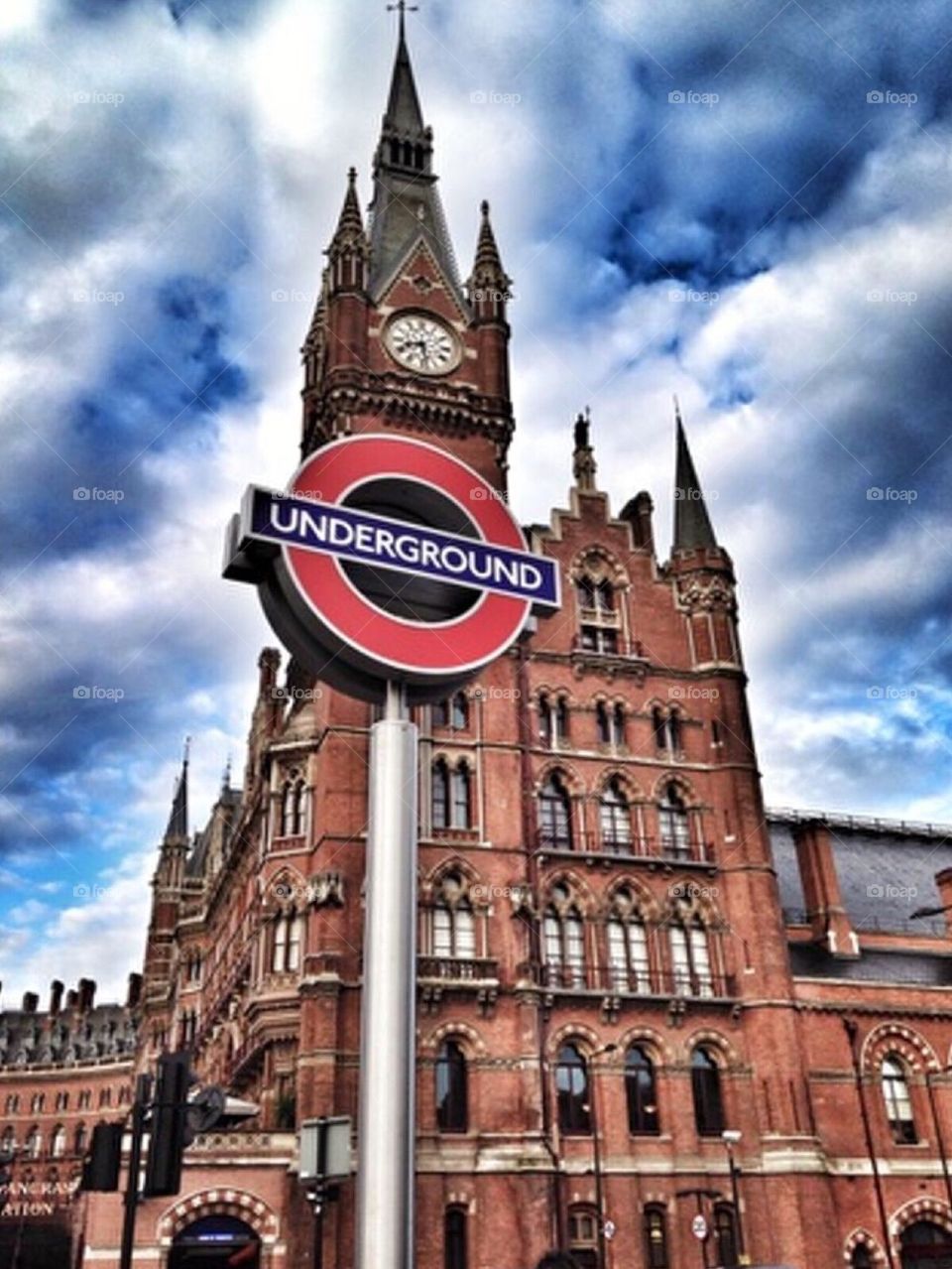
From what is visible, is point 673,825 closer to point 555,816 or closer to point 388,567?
point 555,816

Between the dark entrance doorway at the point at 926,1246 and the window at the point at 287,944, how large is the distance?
2189 cm

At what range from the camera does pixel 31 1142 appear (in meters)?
110

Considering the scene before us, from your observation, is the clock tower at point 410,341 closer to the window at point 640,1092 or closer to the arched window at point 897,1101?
the window at point 640,1092

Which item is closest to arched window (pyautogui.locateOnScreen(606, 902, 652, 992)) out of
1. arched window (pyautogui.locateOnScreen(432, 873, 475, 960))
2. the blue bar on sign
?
arched window (pyautogui.locateOnScreen(432, 873, 475, 960))

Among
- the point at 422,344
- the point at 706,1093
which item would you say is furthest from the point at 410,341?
the point at 706,1093

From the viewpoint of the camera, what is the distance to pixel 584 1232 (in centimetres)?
3628

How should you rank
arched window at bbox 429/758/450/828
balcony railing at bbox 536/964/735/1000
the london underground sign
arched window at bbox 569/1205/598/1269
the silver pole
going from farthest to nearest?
1. arched window at bbox 429/758/450/828
2. balcony railing at bbox 536/964/735/1000
3. arched window at bbox 569/1205/598/1269
4. the london underground sign
5. the silver pole

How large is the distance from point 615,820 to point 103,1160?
31356 mm

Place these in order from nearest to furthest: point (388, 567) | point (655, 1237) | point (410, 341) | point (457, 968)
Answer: point (388, 567) < point (655, 1237) < point (457, 968) < point (410, 341)

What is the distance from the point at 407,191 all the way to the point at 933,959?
4170 cm

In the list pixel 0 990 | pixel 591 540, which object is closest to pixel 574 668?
pixel 591 540

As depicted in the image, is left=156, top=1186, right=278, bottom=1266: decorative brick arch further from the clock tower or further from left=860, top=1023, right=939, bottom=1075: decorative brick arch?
the clock tower

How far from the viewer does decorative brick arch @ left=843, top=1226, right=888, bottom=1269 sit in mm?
37781

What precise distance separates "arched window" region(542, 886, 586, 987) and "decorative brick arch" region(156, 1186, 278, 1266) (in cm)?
1115
